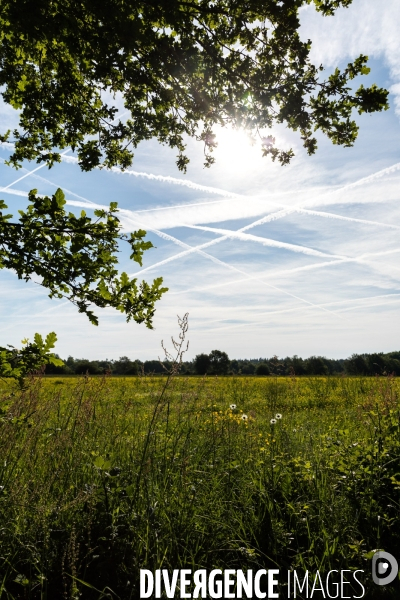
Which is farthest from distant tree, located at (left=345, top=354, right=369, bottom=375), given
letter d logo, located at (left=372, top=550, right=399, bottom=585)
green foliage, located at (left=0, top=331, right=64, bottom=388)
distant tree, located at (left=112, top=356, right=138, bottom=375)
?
green foliage, located at (left=0, top=331, right=64, bottom=388)

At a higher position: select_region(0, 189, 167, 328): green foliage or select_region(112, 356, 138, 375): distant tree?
select_region(0, 189, 167, 328): green foliage

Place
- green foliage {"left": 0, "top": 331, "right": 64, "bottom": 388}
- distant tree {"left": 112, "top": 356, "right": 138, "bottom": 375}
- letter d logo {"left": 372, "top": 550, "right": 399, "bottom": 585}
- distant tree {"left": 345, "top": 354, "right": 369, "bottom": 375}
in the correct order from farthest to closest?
distant tree {"left": 345, "top": 354, "right": 369, "bottom": 375}, distant tree {"left": 112, "top": 356, "right": 138, "bottom": 375}, green foliage {"left": 0, "top": 331, "right": 64, "bottom": 388}, letter d logo {"left": 372, "top": 550, "right": 399, "bottom": 585}

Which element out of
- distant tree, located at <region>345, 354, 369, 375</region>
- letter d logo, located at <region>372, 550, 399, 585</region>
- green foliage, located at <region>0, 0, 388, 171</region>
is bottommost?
letter d logo, located at <region>372, 550, 399, 585</region>

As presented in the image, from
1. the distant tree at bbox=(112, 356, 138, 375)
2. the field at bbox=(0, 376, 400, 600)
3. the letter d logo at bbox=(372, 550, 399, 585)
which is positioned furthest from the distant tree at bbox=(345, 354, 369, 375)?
the letter d logo at bbox=(372, 550, 399, 585)

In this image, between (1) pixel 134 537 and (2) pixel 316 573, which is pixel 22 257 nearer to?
(1) pixel 134 537

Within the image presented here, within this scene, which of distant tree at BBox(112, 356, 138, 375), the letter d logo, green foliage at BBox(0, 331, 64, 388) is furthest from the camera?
distant tree at BBox(112, 356, 138, 375)

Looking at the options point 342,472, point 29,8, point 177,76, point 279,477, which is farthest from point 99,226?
point 342,472

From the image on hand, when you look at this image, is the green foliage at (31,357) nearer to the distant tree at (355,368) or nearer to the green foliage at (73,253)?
the green foliage at (73,253)

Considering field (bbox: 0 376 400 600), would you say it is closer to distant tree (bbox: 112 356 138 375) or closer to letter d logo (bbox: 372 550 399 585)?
letter d logo (bbox: 372 550 399 585)

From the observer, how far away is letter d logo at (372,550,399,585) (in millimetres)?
2737

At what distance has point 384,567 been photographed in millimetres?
2803

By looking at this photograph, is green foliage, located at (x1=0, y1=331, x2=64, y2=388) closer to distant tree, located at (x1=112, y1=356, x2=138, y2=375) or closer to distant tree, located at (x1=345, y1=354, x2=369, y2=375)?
distant tree, located at (x1=112, y1=356, x2=138, y2=375)

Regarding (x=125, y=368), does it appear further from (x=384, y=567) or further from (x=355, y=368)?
(x=355, y=368)

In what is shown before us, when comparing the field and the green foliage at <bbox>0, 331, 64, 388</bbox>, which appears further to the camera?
the green foliage at <bbox>0, 331, 64, 388</bbox>
